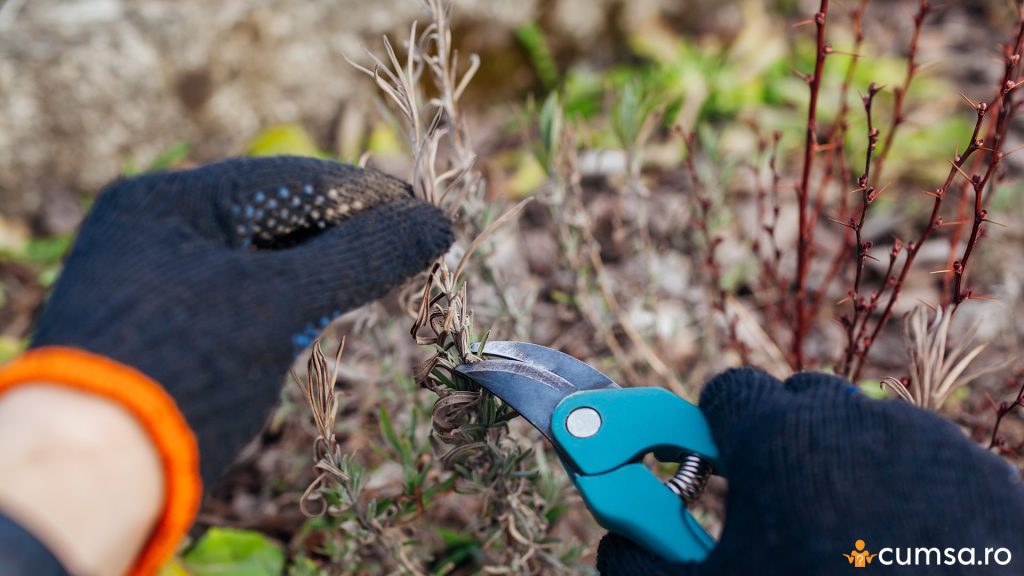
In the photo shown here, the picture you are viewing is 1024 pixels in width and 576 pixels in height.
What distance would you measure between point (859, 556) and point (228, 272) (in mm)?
840

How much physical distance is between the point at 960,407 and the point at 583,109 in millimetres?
1652

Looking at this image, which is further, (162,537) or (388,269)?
(388,269)

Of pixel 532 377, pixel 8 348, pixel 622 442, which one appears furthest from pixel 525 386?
pixel 8 348

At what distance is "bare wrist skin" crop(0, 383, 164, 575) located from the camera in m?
0.84

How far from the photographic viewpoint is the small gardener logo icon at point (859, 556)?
0.99 meters

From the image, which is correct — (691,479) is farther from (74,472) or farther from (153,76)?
(153,76)

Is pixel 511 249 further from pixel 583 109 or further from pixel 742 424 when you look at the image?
pixel 742 424

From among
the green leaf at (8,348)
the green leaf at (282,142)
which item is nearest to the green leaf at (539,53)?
the green leaf at (282,142)

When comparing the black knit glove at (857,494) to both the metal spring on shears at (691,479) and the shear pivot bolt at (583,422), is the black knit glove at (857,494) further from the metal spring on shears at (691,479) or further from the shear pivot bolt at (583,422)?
the shear pivot bolt at (583,422)

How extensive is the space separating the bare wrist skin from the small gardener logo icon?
820 millimetres

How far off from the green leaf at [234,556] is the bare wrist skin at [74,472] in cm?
101

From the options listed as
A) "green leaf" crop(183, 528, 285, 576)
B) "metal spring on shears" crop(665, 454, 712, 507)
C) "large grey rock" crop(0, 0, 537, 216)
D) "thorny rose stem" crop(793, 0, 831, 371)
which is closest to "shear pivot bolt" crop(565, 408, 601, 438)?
"metal spring on shears" crop(665, 454, 712, 507)

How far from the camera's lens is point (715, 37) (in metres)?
3.49

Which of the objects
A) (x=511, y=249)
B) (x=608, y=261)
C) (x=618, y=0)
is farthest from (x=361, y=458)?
(x=618, y=0)
